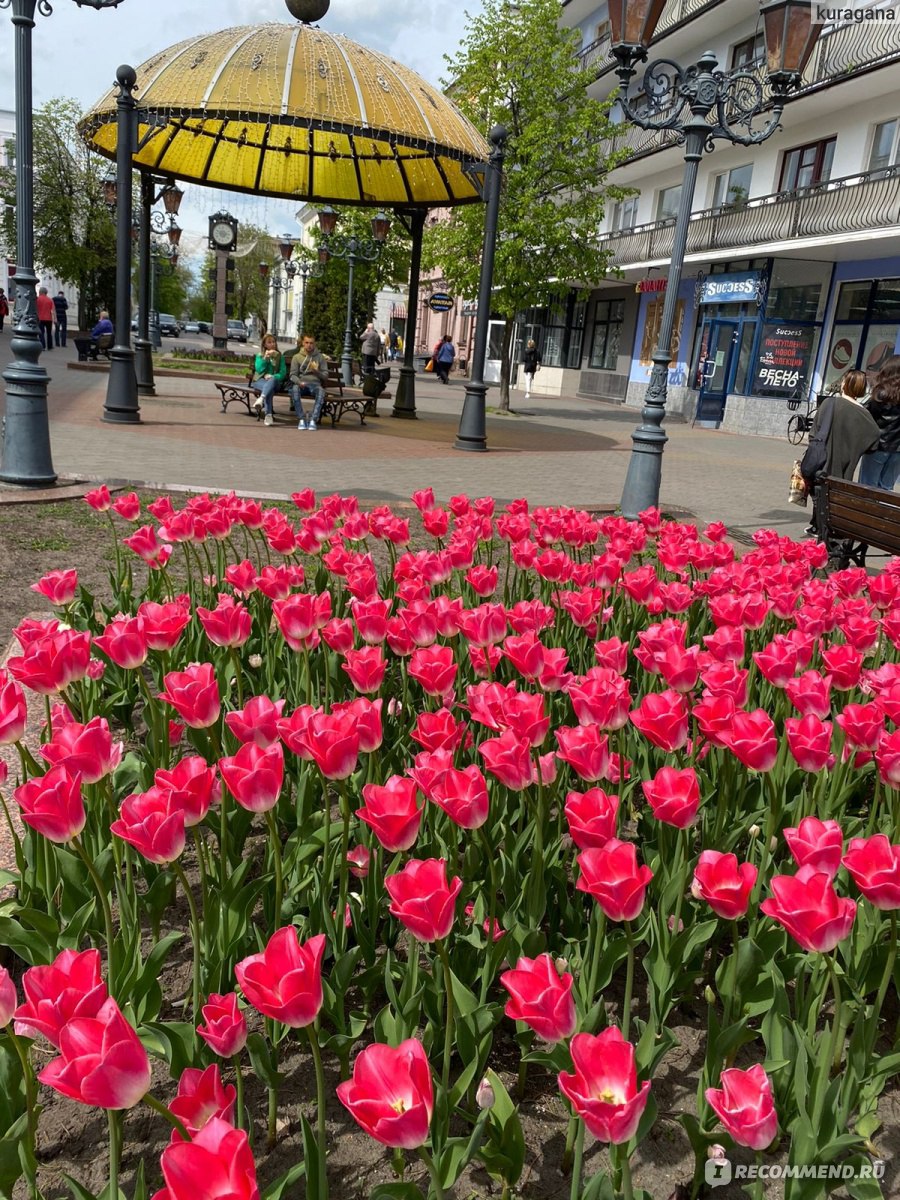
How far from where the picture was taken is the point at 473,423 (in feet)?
48.3

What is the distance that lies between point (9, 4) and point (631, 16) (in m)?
5.23

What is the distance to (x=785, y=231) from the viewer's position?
24.0 meters

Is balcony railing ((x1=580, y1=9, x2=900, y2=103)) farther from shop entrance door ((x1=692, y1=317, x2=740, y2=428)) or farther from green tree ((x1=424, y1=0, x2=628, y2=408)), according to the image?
shop entrance door ((x1=692, y1=317, x2=740, y2=428))

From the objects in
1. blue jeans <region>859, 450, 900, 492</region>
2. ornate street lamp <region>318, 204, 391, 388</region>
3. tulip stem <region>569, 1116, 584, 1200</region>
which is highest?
ornate street lamp <region>318, 204, 391, 388</region>

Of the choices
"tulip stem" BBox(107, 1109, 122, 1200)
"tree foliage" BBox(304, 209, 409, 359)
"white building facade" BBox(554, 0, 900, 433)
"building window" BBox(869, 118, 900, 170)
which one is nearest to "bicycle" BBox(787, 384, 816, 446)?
"white building facade" BBox(554, 0, 900, 433)

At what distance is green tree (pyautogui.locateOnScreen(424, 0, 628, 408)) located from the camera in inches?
835

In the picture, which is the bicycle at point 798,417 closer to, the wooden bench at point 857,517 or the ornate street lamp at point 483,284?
the ornate street lamp at point 483,284

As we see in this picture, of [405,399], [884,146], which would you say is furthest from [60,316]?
[884,146]

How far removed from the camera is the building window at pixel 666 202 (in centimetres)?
3225

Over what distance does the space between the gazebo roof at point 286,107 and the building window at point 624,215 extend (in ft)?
65.9

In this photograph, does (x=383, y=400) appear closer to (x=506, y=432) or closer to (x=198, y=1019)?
(x=506, y=432)

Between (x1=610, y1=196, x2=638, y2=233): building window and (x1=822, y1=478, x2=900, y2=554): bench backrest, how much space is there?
99.6ft

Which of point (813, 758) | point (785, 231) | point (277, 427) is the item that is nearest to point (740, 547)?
point (813, 758)

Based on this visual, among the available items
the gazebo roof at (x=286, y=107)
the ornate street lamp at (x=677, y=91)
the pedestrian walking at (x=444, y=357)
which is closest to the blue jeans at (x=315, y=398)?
the gazebo roof at (x=286, y=107)
